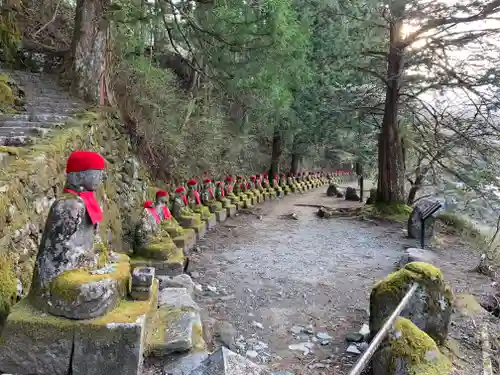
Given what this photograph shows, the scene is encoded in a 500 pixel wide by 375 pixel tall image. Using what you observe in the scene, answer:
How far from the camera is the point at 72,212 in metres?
2.35

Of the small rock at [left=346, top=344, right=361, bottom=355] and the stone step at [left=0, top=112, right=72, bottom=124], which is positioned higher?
the stone step at [left=0, top=112, right=72, bottom=124]

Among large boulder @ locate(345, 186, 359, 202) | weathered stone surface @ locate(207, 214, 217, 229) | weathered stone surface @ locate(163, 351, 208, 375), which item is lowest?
large boulder @ locate(345, 186, 359, 202)

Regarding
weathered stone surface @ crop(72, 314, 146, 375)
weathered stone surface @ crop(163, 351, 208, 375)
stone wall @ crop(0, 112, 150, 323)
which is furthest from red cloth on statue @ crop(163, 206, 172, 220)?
weathered stone surface @ crop(72, 314, 146, 375)

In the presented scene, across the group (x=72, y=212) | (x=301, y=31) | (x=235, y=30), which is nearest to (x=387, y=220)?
(x=301, y=31)

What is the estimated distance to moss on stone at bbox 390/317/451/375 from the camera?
300 centimetres

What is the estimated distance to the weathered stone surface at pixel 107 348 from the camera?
231cm

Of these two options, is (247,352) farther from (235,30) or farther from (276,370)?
(235,30)

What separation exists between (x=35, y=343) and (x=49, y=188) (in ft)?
5.51

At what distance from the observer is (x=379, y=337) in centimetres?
264

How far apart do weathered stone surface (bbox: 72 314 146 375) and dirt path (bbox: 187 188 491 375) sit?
170 centimetres

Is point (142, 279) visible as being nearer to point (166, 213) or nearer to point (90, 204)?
point (90, 204)

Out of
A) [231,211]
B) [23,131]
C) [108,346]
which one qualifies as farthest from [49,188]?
[231,211]

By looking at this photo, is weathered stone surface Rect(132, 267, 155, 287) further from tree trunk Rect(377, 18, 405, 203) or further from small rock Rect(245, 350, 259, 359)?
tree trunk Rect(377, 18, 405, 203)

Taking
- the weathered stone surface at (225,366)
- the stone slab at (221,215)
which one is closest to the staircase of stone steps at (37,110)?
the weathered stone surface at (225,366)
